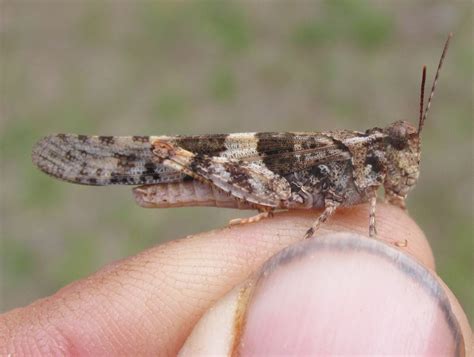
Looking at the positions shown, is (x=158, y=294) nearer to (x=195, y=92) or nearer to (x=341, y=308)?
(x=341, y=308)

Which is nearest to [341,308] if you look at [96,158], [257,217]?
[257,217]

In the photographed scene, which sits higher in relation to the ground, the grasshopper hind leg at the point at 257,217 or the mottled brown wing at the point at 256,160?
the mottled brown wing at the point at 256,160

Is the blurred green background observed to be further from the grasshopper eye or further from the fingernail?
the fingernail

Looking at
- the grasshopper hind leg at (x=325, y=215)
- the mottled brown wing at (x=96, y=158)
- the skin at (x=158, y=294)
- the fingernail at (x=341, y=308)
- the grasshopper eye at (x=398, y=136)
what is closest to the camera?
the fingernail at (x=341, y=308)

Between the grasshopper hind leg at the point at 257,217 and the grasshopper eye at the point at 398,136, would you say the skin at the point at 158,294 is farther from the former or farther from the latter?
A: the grasshopper eye at the point at 398,136

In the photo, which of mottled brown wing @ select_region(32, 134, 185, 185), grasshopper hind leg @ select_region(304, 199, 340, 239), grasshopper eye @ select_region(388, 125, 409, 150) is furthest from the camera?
mottled brown wing @ select_region(32, 134, 185, 185)

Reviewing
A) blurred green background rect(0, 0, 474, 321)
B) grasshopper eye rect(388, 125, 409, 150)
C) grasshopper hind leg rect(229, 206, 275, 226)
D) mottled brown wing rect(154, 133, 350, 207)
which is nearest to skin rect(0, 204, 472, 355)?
grasshopper hind leg rect(229, 206, 275, 226)

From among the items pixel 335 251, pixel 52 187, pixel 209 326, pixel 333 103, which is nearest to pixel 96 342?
pixel 209 326

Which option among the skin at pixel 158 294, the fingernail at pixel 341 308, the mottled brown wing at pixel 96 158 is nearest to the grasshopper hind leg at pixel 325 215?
the skin at pixel 158 294
